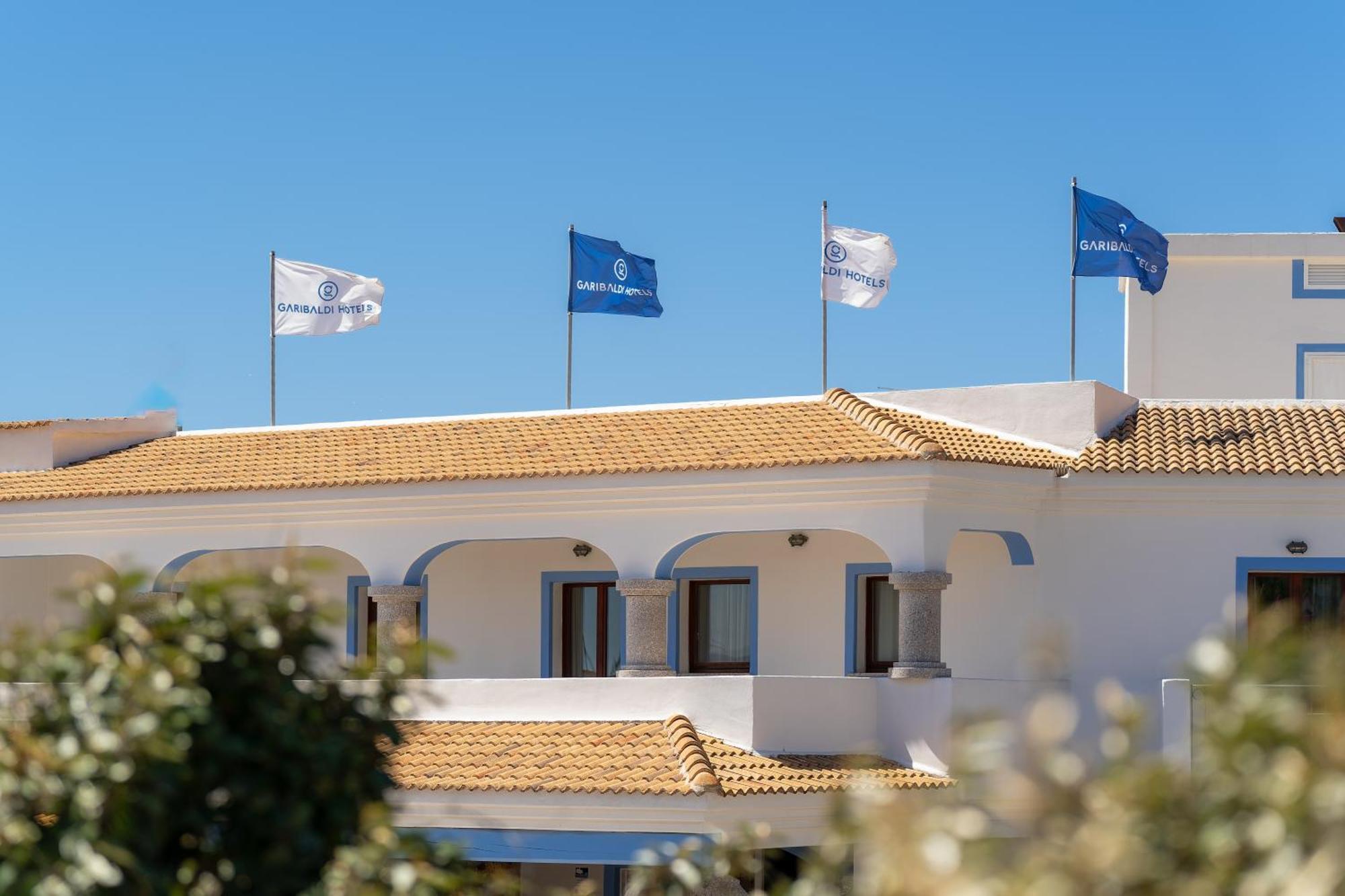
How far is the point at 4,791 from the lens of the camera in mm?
5305

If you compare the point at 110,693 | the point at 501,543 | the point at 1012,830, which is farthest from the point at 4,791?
the point at 501,543

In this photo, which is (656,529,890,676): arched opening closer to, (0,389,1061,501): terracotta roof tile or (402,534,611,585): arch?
(0,389,1061,501): terracotta roof tile

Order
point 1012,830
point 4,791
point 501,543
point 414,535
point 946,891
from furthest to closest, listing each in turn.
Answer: point 501,543, point 414,535, point 1012,830, point 4,791, point 946,891

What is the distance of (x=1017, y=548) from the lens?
75.9ft

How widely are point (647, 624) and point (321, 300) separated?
11843 mm

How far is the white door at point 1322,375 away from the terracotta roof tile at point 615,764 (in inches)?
581

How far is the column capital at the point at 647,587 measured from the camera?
22.9 metres

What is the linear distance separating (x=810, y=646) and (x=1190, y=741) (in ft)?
18.5

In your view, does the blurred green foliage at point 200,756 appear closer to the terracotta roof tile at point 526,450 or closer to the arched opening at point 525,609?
the terracotta roof tile at point 526,450

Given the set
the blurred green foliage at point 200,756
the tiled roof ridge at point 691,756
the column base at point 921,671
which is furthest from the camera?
the column base at point 921,671

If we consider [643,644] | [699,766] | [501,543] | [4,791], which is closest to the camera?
[4,791]

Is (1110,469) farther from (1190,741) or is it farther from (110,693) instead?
(110,693)

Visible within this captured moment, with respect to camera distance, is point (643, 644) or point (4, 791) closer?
point (4, 791)

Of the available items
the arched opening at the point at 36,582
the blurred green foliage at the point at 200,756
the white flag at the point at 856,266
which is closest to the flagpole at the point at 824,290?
the white flag at the point at 856,266
